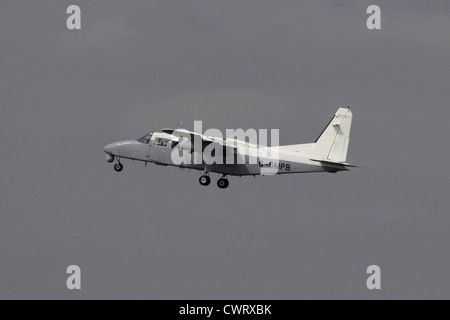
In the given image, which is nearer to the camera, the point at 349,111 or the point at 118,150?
the point at 349,111

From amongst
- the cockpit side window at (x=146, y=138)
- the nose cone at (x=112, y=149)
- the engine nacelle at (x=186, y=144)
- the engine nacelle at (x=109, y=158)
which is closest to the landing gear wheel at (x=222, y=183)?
the engine nacelle at (x=186, y=144)

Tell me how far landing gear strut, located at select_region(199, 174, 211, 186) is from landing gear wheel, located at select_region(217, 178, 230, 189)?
0.62m

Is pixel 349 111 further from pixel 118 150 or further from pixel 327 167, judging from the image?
pixel 118 150

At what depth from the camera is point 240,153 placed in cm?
7912

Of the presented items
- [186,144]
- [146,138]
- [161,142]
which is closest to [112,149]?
[146,138]

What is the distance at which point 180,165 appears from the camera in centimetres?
8025

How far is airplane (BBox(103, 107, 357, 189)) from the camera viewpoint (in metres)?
76.8

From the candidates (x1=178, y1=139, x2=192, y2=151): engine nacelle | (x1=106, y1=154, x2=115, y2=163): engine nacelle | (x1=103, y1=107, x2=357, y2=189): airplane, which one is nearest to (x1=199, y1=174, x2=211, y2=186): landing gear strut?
(x1=103, y1=107, x2=357, y2=189): airplane

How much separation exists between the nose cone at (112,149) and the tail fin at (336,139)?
42.6 feet

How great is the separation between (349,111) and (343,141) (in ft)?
6.08

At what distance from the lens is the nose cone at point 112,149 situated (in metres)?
82.3

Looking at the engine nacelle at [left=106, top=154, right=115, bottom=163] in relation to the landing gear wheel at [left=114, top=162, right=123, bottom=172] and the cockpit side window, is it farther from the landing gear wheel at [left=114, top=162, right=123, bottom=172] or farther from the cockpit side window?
the cockpit side window

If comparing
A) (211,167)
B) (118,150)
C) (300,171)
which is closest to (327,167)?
(300,171)
